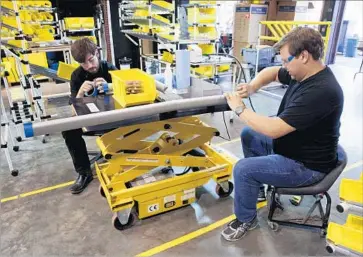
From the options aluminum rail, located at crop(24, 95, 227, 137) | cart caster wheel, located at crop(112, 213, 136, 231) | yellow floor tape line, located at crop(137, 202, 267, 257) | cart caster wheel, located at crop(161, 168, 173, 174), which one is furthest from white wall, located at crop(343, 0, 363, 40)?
cart caster wheel, located at crop(112, 213, 136, 231)

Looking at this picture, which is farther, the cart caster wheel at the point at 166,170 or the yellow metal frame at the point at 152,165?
the cart caster wheel at the point at 166,170

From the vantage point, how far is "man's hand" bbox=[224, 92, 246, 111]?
1792 mm

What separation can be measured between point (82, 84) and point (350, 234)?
88.0 inches

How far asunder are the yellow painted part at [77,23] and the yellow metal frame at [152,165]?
14.7ft

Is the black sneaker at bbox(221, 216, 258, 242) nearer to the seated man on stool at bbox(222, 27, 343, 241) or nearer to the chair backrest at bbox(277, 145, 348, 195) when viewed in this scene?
the seated man on stool at bbox(222, 27, 343, 241)

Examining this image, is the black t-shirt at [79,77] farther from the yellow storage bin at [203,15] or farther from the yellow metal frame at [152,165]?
the yellow storage bin at [203,15]

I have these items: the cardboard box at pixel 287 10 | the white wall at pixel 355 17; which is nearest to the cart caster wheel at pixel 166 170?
the cardboard box at pixel 287 10

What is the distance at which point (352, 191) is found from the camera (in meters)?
1.37

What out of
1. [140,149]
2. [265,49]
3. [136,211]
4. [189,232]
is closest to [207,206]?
[189,232]

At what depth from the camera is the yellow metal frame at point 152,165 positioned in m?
2.07

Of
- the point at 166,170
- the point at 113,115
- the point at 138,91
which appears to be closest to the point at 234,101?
the point at 138,91

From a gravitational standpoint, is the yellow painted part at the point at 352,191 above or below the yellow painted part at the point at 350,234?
above

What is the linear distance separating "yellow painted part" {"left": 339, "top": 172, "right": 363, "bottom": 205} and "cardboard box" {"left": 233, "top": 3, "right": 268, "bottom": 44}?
256 inches

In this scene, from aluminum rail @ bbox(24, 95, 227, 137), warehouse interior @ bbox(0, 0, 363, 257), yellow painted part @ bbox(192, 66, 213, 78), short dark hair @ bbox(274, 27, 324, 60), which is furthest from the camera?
yellow painted part @ bbox(192, 66, 213, 78)
